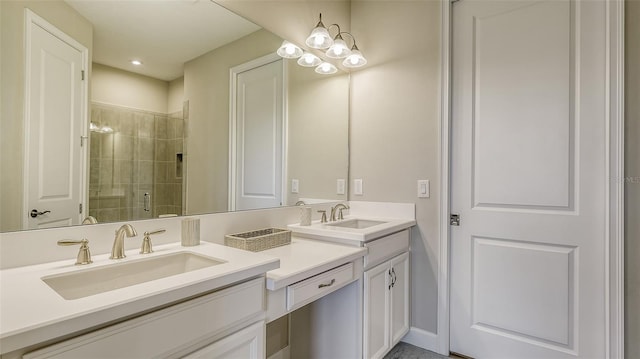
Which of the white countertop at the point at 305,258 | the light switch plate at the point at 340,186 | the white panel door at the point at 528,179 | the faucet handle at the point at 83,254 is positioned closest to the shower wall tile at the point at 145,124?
the faucet handle at the point at 83,254

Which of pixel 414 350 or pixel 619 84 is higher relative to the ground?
pixel 619 84

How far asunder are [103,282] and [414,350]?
6.17ft

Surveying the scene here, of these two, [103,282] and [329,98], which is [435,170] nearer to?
[329,98]

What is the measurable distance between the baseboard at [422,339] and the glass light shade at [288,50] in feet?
6.54

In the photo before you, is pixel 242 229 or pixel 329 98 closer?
pixel 242 229

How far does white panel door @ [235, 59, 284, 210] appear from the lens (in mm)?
1727

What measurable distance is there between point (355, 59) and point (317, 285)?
1.59m

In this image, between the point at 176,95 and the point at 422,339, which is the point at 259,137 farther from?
the point at 422,339

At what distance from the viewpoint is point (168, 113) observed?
4.62ft

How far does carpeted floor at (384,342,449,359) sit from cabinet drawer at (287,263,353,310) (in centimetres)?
88

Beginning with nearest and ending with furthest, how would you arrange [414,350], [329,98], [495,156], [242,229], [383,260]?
1. [242,229]
2. [383,260]
3. [495,156]
4. [414,350]
5. [329,98]
